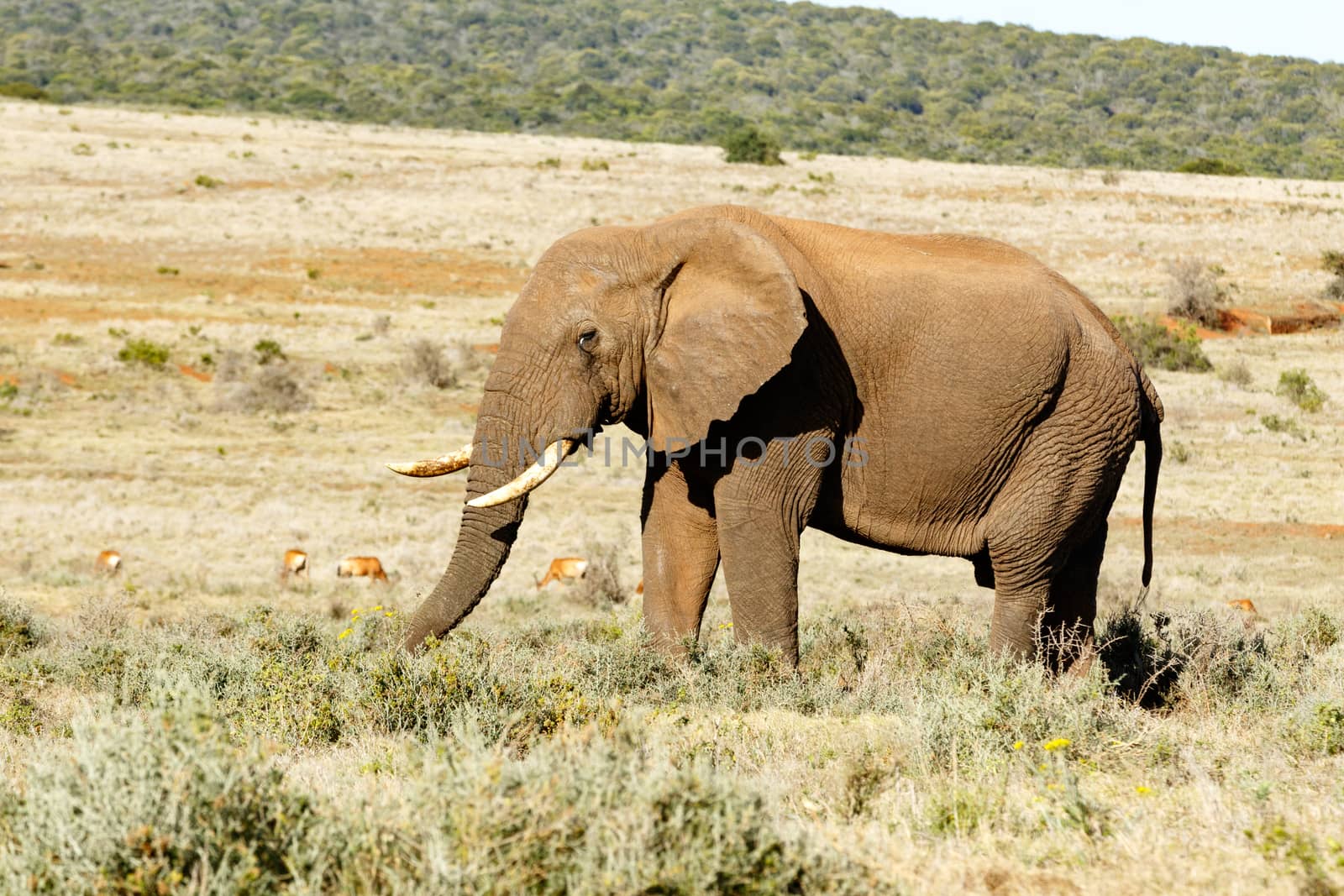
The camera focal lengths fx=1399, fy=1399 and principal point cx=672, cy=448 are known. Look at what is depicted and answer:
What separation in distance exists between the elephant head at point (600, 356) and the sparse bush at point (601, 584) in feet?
21.2

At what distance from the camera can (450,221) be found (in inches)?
1799

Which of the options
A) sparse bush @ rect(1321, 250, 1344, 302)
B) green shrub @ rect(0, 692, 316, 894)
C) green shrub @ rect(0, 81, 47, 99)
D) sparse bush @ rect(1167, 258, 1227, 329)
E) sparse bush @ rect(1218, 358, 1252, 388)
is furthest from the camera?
green shrub @ rect(0, 81, 47, 99)

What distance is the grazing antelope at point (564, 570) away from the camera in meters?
14.4

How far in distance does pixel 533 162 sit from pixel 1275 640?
1992 inches

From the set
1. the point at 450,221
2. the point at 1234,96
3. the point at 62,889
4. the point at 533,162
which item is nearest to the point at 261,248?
the point at 450,221

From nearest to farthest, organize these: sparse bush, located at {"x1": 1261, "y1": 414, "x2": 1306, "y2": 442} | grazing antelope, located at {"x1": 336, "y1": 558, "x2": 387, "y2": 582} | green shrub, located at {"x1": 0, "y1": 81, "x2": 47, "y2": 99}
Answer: grazing antelope, located at {"x1": 336, "y1": 558, "x2": 387, "y2": 582}
sparse bush, located at {"x1": 1261, "y1": 414, "x2": 1306, "y2": 442}
green shrub, located at {"x1": 0, "y1": 81, "x2": 47, "y2": 99}

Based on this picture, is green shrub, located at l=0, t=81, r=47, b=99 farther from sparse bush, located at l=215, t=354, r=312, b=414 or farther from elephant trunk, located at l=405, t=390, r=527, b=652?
elephant trunk, located at l=405, t=390, r=527, b=652

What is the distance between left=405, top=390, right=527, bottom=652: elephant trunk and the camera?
24.5 ft

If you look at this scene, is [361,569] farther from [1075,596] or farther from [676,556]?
[1075,596]

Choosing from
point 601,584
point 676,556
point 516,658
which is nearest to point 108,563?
point 601,584

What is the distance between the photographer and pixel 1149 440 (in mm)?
8641

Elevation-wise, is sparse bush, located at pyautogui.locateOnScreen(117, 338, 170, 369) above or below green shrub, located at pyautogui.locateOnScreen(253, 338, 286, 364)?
below

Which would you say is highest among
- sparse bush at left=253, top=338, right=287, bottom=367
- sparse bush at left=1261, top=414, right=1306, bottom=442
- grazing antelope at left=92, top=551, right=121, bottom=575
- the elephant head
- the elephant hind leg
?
the elephant head

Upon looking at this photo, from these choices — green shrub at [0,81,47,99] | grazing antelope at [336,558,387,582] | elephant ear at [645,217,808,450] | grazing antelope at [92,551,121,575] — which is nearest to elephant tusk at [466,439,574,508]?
elephant ear at [645,217,808,450]
